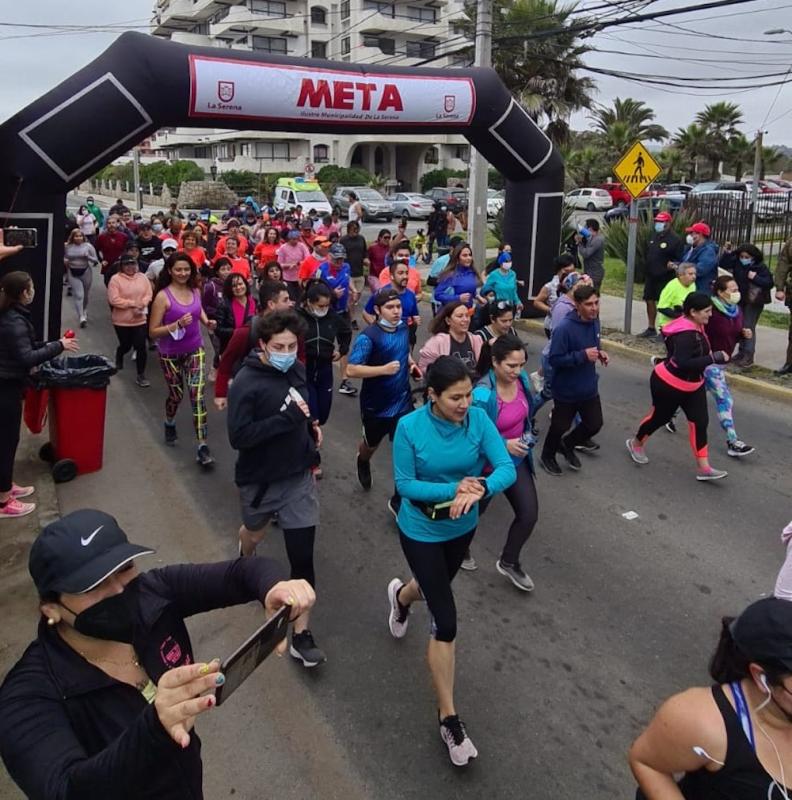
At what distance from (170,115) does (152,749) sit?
28.1 feet

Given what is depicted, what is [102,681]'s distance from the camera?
1767mm

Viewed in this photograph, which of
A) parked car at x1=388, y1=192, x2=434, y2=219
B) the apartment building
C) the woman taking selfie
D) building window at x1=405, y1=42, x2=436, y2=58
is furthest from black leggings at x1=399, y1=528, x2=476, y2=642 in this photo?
building window at x1=405, y1=42, x2=436, y2=58

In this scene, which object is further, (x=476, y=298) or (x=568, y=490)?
(x=476, y=298)

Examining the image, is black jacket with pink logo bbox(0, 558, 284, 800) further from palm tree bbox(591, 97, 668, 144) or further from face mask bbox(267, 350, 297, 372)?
palm tree bbox(591, 97, 668, 144)

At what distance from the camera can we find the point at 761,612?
174 cm

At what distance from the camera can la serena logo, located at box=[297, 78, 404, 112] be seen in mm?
9531

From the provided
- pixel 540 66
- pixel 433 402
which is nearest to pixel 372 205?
pixel 540 66

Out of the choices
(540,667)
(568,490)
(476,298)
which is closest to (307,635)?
(540,667)

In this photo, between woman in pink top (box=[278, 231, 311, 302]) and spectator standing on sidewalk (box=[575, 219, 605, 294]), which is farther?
spectator standing on sidewalk (box=[575, 219, 605, 294])

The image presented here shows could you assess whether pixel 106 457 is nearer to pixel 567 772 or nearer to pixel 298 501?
pixel 298 501

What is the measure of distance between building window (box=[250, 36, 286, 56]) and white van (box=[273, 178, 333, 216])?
76.8 feet

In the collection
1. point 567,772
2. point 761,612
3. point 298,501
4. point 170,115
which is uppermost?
point 170,115

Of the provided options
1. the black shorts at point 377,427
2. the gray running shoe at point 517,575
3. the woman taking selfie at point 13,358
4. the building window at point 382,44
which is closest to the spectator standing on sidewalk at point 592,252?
the black shorts at point 377,427

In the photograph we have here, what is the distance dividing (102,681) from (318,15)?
56811 millimetres
